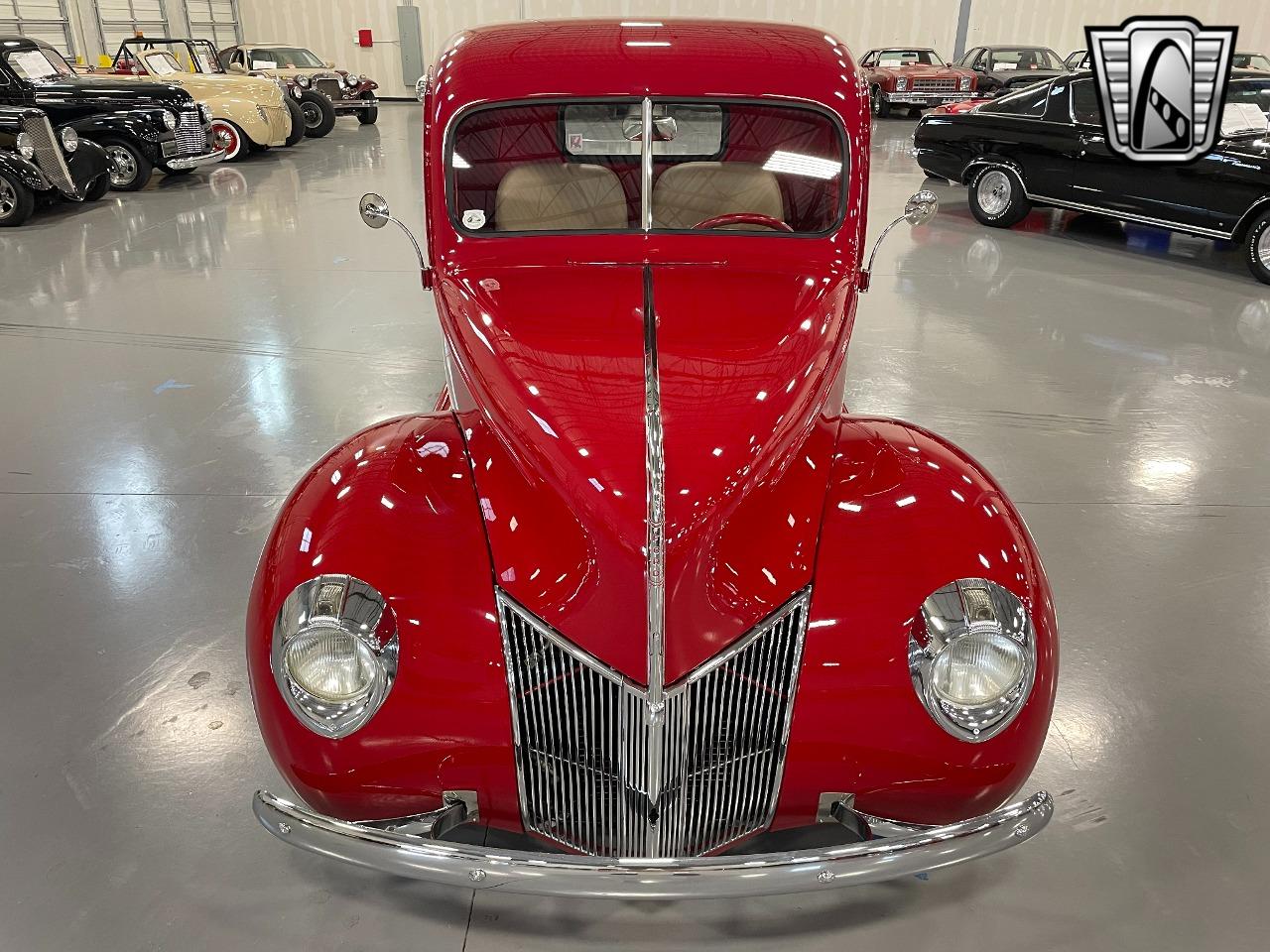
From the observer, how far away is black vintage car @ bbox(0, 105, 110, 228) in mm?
7629

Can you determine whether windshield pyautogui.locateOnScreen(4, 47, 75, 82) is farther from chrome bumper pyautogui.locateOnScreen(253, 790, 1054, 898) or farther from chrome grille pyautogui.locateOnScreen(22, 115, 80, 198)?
chrome bumper pyautogui.locateOnScreen(253, 790, 1054, 898)

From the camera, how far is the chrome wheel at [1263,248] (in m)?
6.46

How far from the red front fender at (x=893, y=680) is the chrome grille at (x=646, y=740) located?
5 cm

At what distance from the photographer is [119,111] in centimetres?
928

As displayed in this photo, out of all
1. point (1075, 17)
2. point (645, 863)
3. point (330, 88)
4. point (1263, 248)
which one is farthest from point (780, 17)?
point (645, 863)

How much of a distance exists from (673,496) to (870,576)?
41cm

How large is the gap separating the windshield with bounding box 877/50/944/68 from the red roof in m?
16.0

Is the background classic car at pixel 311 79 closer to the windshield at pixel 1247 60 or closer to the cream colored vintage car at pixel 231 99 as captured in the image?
the cream colored vintage car at pixel 231 99

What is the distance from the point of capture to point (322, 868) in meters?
2.01

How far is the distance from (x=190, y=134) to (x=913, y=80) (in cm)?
1187

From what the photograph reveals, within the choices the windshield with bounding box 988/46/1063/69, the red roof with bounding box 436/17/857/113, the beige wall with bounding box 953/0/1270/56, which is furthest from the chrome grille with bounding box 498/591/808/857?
the beige wall with bounding box 953/0/1270/56

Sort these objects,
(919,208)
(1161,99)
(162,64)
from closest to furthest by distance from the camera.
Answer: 1. (919,208)
2. (1161,99)
3. (162,64)

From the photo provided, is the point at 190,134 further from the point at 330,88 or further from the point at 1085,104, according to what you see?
the point at 1085,104

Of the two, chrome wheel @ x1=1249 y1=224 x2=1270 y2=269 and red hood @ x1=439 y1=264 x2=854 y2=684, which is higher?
red hood @ x1=439 y1=264 x2=854 y2=684
